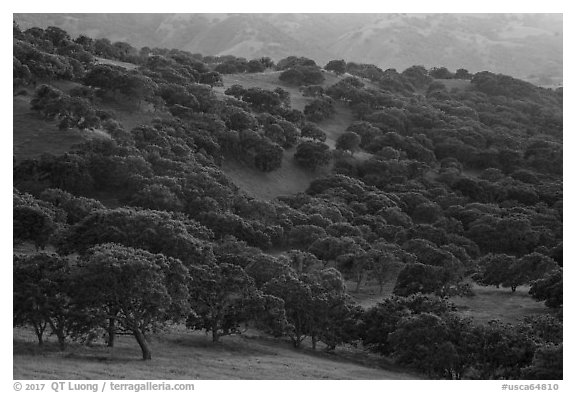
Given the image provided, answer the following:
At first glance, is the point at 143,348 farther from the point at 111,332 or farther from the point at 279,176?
the point at 279,176

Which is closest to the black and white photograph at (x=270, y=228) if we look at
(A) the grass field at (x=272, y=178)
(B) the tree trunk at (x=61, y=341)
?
(B) the tree trunk at (x=61, y=341)

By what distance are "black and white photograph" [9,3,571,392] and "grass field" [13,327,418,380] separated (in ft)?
0.81

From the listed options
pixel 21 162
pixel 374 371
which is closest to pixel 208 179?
pixel 21 162

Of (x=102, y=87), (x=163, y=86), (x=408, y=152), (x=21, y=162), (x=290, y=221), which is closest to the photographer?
(x=21, y=162)

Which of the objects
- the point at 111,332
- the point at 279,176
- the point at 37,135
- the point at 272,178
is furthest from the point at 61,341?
the point at 279,176

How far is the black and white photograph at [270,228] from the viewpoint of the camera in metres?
40.8

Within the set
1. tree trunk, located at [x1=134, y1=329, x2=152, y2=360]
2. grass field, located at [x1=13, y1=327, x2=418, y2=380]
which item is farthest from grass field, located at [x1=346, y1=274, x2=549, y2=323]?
tree trunk, located at [x1=134, y1=329, x2=152, y2=360]

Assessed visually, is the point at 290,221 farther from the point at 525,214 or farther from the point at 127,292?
the point at 127,292

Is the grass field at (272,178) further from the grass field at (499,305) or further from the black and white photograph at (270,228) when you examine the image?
the grass field at (499,305)

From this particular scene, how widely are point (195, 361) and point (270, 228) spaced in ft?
130

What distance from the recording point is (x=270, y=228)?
80188 mm

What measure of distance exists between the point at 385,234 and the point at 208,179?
24713 millimetres

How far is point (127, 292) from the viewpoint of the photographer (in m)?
40.2

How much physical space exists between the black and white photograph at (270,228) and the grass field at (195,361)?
246mm
